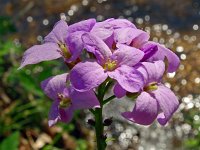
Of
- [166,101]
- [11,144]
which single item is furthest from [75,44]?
[11,144]

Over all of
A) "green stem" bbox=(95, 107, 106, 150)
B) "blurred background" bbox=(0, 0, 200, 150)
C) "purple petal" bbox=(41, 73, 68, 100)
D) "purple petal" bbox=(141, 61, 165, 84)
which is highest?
"purple petal" bbox=(41, 73, 68, 100)

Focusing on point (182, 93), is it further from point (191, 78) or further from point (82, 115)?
point (82, 115)

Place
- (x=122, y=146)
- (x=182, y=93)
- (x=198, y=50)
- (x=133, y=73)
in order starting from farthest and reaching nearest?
(x=198, y=50) → (x=182, y=93) → (x=122, y=146) → (x=133, y=73)

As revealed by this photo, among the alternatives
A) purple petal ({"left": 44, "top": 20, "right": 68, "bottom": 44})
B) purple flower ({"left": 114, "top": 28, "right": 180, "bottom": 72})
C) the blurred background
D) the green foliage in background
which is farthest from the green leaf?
purple flower ({"left": 114, "top": 28, "right": 180, "bottom": 72})

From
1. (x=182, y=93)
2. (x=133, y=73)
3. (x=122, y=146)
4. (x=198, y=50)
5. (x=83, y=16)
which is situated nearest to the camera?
(x=133, y=73)

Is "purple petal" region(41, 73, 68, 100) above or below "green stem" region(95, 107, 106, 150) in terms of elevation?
above

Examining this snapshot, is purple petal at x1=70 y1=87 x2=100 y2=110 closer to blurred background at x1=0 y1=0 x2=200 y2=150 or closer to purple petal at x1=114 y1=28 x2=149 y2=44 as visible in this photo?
purple petal at x1=114 y1=28 x2=149 y2=44

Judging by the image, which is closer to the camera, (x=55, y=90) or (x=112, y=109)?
(x=55, y=90)

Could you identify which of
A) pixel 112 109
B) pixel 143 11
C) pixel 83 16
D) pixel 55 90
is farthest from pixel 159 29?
pixel 55 90
